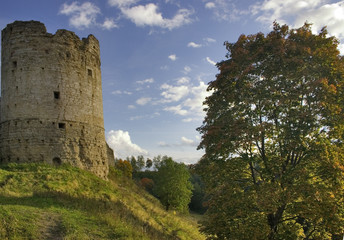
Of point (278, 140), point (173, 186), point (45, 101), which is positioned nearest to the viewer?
point (278, 140)

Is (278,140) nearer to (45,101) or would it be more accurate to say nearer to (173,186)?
(45,101)

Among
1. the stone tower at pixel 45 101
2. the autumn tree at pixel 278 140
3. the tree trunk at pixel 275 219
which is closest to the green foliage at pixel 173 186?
the stone tower at pixel 45 101

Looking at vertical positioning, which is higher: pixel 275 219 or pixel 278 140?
pixel 278 140

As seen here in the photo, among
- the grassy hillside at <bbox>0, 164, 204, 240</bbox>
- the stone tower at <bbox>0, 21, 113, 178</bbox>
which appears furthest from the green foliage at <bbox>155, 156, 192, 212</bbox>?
the stone tower at <bbox>0, 21, 113, 178</bbox>

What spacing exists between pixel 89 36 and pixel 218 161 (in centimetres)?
1373

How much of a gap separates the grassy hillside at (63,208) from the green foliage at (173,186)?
12.4 m

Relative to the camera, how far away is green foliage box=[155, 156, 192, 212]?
29891mm

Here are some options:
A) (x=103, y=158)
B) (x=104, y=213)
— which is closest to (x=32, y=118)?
(x=103, y=158)

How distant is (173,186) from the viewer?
3033 centimetres

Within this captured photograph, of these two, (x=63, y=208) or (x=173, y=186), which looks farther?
(x=173, y=186)

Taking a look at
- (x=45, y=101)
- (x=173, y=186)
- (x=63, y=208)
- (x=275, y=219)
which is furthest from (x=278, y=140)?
(x=173, y=186)

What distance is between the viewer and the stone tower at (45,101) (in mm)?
15734

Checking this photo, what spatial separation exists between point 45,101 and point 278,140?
13.0 metres

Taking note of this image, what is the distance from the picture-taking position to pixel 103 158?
1847 centimetres
